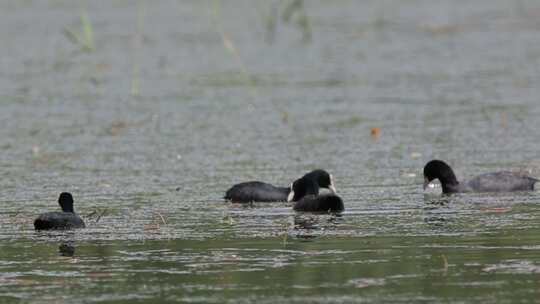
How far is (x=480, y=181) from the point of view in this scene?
13188 millimetres

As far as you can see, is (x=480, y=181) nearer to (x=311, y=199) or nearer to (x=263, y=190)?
(x=311, y=199)

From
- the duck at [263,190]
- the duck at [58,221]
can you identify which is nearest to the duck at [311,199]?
the duck at [263,190]

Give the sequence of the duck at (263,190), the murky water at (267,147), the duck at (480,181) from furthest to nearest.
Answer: the duck at (480,181) < the duck at (263,190) < the murky water at (267,147)

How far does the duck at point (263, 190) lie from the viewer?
42.0 ft

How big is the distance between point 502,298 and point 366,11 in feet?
77.8

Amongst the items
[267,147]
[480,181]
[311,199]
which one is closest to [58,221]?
[311,199]

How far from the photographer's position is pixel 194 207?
1241 centimetres

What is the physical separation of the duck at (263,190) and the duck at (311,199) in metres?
0.10

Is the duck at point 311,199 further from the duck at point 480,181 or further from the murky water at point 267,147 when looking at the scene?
the duck at point 480,181

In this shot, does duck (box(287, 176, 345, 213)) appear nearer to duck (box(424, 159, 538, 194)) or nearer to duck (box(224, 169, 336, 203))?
duck (box(224, 169, 336, 203))

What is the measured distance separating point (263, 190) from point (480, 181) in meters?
1.97

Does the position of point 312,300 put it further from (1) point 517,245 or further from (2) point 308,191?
(2) point 308,191

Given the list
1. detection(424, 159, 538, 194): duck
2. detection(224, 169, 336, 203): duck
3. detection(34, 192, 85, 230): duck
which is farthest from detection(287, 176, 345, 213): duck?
detection(34, 192, 85, 230): duck

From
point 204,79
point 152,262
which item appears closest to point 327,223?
point 152,262
